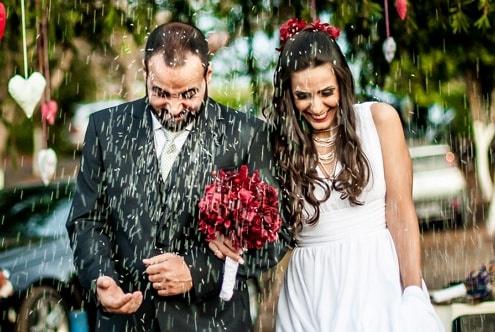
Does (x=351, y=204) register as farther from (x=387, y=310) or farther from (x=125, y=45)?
(x=125, y=45)

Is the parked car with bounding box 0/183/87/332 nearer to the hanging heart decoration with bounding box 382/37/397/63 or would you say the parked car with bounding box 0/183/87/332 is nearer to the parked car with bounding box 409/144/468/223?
the hanging heart decoration with bounding box 382/37/397/63

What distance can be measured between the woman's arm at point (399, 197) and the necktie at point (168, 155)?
915 millimetres

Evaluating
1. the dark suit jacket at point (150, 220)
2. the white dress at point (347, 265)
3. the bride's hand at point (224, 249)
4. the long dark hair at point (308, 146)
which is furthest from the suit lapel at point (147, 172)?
the white dress at point (347, 265)

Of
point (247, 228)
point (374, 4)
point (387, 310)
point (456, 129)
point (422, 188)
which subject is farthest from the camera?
point (422, 188)

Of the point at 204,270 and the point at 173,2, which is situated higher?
the point at 173,2

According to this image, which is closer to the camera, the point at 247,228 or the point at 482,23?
the point at 247,228

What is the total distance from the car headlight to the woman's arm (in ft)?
14.6

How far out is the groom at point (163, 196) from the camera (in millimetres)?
4625

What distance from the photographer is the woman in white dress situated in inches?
195

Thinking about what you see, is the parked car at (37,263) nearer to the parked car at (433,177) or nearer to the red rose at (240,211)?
the red rose at (240,211)

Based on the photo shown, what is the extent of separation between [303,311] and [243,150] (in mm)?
772

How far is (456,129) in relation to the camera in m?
14.5

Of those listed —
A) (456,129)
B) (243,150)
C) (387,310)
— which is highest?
(456,129)

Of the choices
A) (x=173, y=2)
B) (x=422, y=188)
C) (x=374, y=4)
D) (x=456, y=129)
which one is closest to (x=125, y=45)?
(x=173, y=2)
